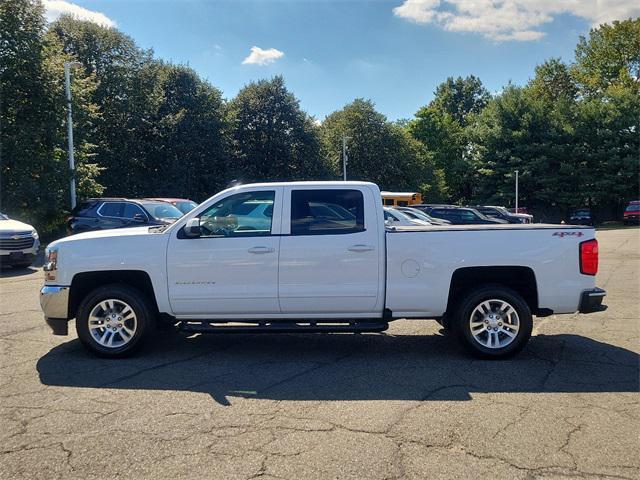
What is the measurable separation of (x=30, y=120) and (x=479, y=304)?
2124 cm

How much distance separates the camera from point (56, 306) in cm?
578

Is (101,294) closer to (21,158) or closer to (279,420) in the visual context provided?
(279,420)

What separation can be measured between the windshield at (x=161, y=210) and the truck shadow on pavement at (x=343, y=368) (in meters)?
9.86

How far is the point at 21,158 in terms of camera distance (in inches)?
808

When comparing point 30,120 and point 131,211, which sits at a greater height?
point 30,120

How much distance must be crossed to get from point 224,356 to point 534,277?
3550mm

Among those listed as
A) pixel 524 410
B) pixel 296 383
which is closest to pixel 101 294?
pixel 296 383

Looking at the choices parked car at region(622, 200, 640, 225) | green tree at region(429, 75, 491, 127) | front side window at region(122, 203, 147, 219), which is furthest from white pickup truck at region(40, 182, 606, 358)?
green tree at region(429, 75, 491, 127)

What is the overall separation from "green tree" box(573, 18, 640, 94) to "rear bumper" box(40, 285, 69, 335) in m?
60.2

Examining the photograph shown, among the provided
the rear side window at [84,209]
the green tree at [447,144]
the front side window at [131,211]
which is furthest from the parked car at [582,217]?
the rear side window at [84,209]

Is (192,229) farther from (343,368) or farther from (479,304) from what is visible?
(479,304)

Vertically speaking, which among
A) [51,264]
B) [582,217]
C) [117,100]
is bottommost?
[51,264]

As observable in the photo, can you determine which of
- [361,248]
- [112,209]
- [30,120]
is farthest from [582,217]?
[361,248]

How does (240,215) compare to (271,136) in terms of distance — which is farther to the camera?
(271,136)
